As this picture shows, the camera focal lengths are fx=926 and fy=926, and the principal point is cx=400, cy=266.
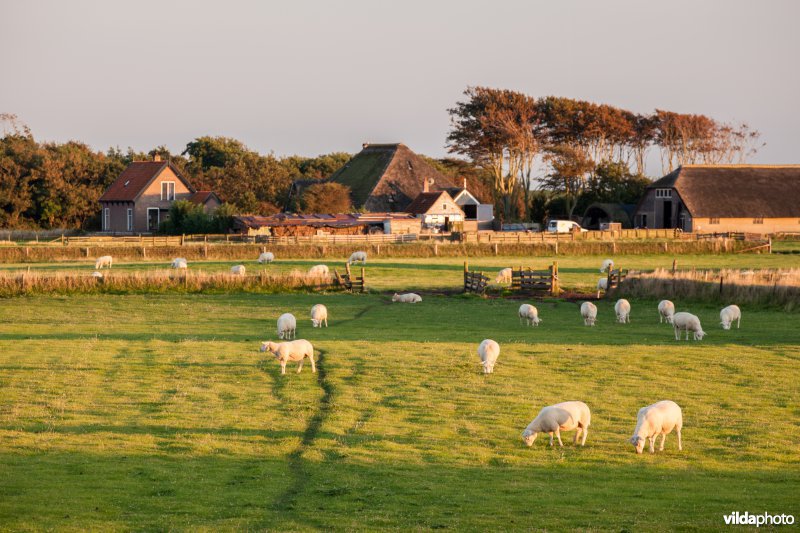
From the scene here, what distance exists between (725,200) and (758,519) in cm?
8731

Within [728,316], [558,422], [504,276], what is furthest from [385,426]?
[504,276]

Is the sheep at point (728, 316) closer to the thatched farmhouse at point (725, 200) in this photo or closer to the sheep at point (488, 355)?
the sheep at point (488, 355)

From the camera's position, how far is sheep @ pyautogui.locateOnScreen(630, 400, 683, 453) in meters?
16.9

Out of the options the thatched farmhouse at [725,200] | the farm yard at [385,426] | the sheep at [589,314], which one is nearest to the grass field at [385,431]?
the farm yard at [385,426]

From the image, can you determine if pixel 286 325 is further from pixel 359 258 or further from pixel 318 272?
pixel 359 258

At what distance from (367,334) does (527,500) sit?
60.1 feet

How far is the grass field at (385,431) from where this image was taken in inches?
551

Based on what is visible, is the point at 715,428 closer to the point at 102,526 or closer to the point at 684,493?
the point at 684,493

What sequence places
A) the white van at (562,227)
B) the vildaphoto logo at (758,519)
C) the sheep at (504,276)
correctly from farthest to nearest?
the white van at (562,227), the sheep at (504,276), the vildaphoto logo at (758,519)

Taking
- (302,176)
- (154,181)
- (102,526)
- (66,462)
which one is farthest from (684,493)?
(302,176)

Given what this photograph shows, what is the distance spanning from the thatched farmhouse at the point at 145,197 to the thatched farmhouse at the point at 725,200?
46.7 m

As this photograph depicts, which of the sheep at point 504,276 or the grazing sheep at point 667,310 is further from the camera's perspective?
the sheep at point 504,276

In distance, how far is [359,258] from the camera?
61.4m

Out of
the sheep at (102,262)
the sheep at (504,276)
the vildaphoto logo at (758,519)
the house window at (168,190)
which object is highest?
the house window at (168,190)
